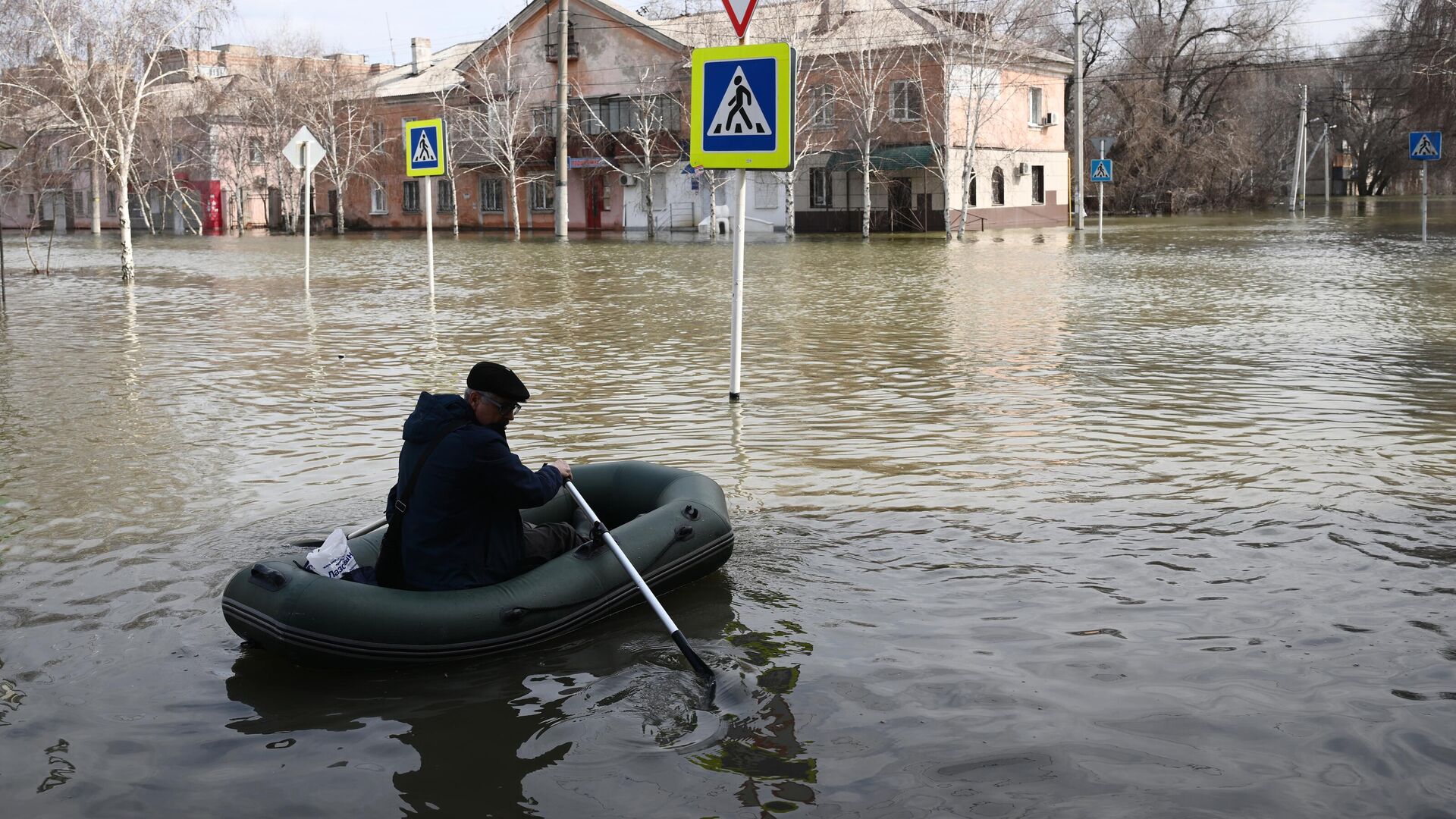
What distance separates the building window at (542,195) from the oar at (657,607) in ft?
178

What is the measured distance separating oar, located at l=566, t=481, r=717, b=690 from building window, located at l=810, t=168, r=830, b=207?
46976 mm

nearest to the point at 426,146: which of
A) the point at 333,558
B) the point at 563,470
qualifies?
the point at 563,470

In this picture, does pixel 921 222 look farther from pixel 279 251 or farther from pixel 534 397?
pixel 534 397

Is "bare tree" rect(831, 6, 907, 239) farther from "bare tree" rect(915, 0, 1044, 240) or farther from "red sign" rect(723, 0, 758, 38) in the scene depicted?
"red sign" rect(723, 0, 758, 38)

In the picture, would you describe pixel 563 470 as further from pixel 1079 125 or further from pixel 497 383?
pixel 1079 125

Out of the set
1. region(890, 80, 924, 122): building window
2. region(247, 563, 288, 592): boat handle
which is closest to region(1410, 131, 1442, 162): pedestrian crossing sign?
region(890, 80, 924, 122): building window

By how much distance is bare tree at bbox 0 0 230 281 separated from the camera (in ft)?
86.6

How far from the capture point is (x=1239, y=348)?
46.2ft

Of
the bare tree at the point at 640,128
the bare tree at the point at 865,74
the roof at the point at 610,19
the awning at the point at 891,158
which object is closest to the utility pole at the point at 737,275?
the bare tree at the point at 865,74

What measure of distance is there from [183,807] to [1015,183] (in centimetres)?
5297

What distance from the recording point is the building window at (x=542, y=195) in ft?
195

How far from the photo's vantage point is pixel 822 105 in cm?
4819

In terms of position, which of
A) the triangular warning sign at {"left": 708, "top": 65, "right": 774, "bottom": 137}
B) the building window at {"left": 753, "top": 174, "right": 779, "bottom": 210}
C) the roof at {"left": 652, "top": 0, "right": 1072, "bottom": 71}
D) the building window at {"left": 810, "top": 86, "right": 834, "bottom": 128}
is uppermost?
the roof at {"left": 652, "top": 0, "right": 1072, "bottom": 71}

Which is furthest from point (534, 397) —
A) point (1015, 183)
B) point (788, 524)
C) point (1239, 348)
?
point (1015, 183)
